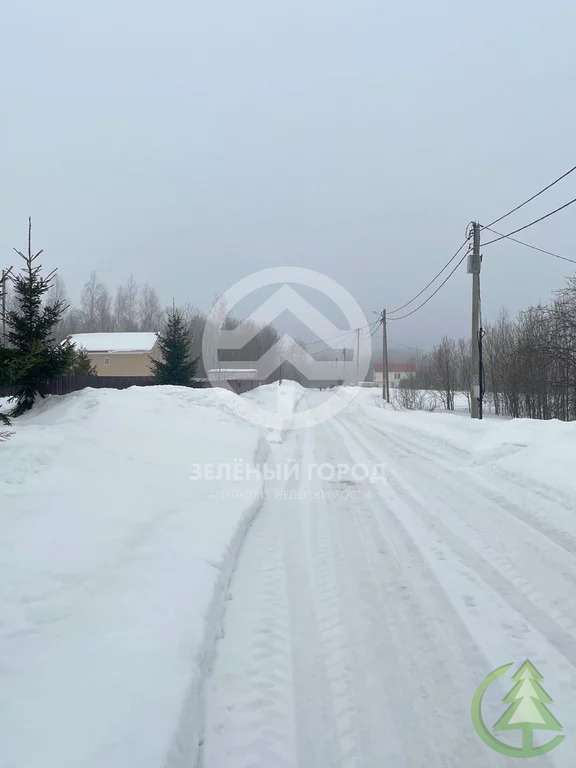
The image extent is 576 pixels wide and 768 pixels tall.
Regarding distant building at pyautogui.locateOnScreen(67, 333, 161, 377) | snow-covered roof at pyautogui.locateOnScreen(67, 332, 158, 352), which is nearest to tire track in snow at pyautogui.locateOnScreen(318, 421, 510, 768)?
snow-covered roof at pyautogui.locateOnScreen(67, 332, 158, 352)

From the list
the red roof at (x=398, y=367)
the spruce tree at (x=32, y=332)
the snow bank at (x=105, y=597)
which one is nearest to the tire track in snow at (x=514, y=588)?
the snow bank at (x=105, y=597)

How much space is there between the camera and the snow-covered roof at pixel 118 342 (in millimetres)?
45812

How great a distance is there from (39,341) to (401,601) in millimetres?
11975

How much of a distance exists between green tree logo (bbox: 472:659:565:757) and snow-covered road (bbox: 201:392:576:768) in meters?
0.05

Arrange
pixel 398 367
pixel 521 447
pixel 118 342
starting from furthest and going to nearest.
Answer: pixel 398 367 < pixel 118 342 < pixel 521 447

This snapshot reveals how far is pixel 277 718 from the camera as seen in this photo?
292 centimetres

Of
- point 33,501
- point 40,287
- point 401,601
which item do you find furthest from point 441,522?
point 40,287

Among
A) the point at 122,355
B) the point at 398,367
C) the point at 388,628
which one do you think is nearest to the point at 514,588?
the point at 388,628

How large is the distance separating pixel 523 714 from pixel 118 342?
47880mm

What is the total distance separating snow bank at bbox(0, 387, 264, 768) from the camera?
98.2 inches

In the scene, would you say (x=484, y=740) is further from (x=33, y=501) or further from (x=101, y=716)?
(x=33, y=501)

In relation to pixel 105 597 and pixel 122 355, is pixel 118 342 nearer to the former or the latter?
pixel 122 355

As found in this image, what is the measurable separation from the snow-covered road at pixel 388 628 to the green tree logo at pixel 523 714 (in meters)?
0.05

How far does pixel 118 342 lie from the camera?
47531mm
